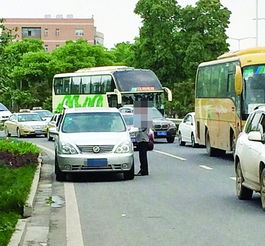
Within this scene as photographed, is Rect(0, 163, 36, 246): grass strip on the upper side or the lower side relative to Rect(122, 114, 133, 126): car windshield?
lower

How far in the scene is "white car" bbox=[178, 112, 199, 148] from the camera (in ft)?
115

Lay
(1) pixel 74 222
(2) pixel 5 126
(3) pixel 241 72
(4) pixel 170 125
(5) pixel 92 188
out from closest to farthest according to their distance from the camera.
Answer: (1) pixel 74 222, (5) pixel 92 188, (3) pixel 241 72, (4) pixel 170 125, (2) pixel 5 126

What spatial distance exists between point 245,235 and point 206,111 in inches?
726

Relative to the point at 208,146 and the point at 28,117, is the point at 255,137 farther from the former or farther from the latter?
the point at 28,117

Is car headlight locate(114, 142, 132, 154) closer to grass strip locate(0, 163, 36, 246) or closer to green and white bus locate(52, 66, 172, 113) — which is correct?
grass strip locate(0, 163, 36, 246)

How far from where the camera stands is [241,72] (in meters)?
24.2

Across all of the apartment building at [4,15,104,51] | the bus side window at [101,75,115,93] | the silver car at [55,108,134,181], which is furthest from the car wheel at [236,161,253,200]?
the apartment building at [4,15,104,51]

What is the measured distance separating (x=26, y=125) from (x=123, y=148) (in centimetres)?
2914

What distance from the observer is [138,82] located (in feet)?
148

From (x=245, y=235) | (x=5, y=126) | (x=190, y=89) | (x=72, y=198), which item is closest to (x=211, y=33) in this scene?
(x=190, y=89)

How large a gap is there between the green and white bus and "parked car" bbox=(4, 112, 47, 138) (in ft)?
9.63

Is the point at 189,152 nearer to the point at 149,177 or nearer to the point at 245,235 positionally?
the point at 149,177

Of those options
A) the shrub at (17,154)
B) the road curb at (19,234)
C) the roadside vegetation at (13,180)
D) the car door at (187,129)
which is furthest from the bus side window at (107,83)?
the road curb at (19,234)

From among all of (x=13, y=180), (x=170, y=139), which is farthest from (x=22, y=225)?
(x=170, y=139)
